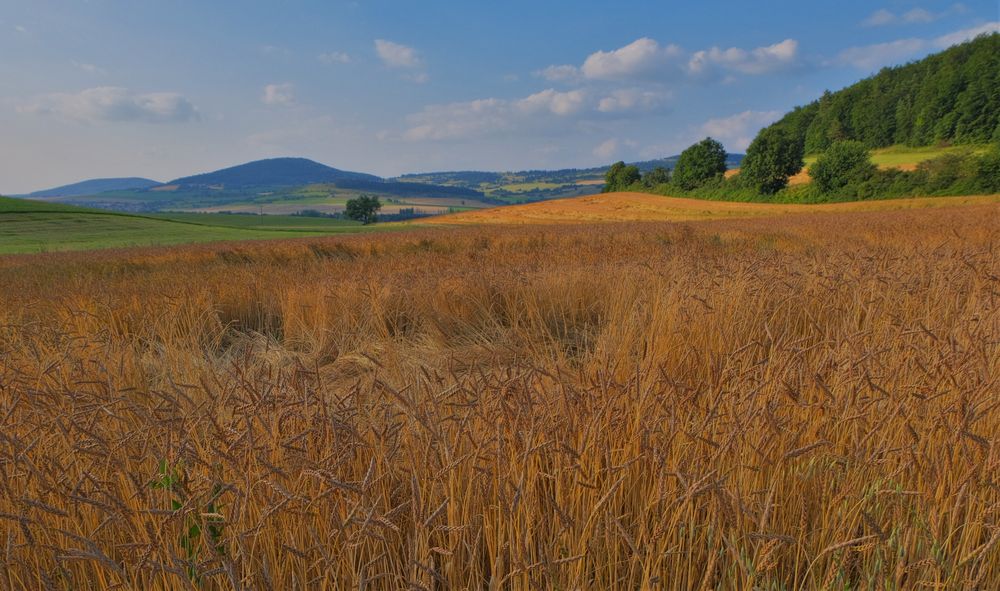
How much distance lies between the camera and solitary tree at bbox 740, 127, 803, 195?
54.1 meters

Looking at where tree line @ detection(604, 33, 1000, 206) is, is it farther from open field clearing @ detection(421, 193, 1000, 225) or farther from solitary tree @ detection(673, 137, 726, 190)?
open field clearing @ detection(421, 193, 1000, 225)

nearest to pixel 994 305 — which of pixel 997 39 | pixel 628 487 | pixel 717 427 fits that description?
pixel 717 427

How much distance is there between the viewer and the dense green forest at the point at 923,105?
53.6m

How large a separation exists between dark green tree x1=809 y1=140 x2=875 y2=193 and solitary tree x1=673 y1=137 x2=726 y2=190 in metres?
17.2

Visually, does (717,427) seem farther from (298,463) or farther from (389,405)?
(298,463)

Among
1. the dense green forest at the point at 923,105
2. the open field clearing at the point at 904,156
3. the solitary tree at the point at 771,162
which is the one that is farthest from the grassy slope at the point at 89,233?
the dense green forest at the point at 923,105

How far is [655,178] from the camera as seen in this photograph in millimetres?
77375

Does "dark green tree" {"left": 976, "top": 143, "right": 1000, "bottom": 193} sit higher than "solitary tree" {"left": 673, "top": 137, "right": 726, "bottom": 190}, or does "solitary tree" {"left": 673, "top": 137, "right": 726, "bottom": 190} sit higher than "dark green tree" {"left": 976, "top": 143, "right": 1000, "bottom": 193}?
"solitary tree" {"left": 673, "top": 137, "right": 726, "bottom": 190}

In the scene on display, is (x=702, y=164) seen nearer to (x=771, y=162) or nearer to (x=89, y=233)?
(x=771, y=162)

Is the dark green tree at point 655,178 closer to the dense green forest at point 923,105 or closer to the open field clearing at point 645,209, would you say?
the dense green forest at point 923,105

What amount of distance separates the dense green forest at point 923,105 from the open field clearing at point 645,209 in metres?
19.2

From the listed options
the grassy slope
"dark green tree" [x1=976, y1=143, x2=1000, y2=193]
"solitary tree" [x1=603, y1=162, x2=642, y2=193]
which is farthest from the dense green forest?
the grassy slope

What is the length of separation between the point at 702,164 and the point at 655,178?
463 inches

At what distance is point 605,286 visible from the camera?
18.6ft
